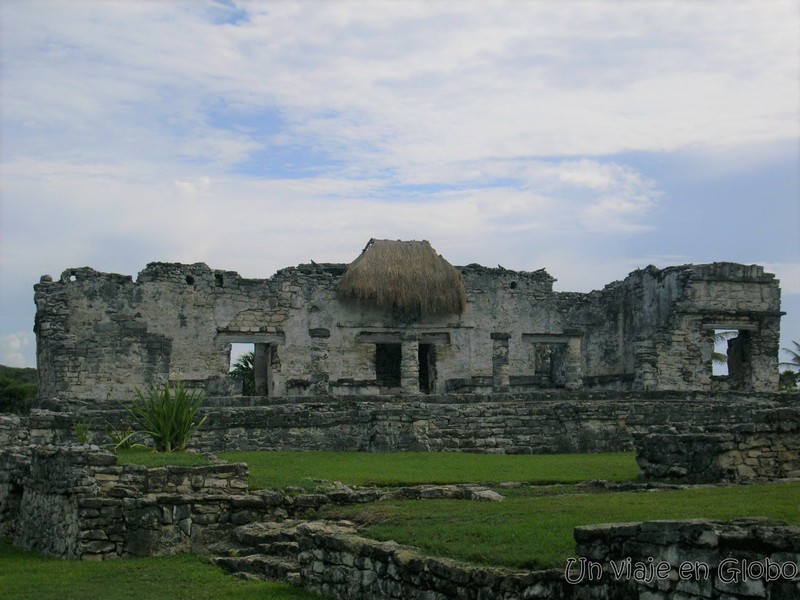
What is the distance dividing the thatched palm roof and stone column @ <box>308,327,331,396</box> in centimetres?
117

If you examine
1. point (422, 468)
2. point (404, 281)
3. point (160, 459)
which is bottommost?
point (422, 468)

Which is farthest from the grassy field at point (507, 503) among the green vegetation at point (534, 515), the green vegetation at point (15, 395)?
the green vegetation at point (15, 395)

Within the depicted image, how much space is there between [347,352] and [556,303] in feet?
21.2

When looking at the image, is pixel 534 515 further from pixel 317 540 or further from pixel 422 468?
pixel 422 468

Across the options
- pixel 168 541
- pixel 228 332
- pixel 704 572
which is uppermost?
pixel 228 332

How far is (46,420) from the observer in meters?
18.9

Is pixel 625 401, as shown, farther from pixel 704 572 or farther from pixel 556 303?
pixel 704 572

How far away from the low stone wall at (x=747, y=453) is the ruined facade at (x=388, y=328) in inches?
544

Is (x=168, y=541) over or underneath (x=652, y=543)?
underneath

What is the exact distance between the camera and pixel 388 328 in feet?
99.2

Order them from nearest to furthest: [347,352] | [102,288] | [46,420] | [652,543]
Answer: [652,543], [46,420], [102,288], [347,352]

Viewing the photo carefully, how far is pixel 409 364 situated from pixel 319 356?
7.97 ft

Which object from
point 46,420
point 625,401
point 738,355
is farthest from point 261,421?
point 738,355

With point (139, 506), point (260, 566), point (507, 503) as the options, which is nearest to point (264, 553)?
point (260, 566)
